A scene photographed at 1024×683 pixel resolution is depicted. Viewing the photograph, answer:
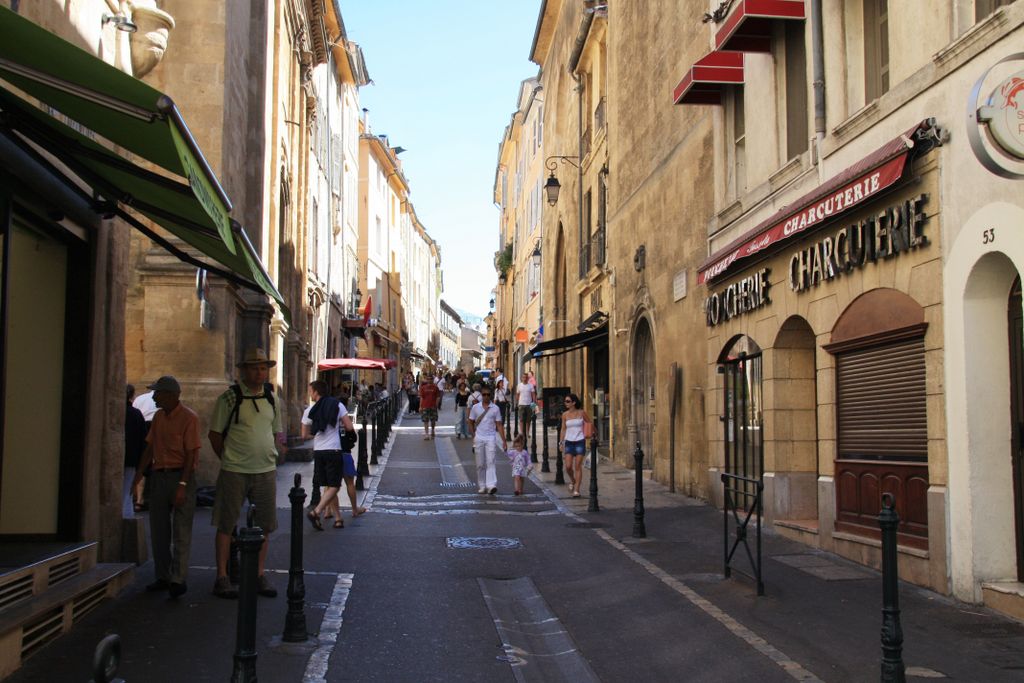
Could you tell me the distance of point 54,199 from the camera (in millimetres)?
7273

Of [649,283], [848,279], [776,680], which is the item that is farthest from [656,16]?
[776,680]

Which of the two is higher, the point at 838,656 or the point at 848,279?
the point at 848,279

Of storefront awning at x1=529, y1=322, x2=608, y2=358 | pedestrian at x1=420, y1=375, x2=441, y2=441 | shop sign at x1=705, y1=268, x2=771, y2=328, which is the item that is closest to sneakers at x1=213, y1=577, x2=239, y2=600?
shop sign at x1=705, y1=268, x2=771, y2=328

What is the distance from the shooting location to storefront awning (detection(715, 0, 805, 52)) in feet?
39.7

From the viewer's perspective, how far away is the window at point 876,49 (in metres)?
10.5

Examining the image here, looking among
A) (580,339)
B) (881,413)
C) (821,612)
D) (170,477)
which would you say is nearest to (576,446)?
(881,413)

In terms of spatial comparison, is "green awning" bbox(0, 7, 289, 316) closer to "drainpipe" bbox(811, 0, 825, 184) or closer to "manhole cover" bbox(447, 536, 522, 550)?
"manhole cover" bbox(447, 536, 522, 550)

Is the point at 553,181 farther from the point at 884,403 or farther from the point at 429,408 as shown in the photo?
the point at 884,403

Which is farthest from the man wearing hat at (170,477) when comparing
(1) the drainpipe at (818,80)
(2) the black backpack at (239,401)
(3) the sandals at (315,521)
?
(1) the drainpipe at (818,80)

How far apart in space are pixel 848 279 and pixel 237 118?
11.9 m

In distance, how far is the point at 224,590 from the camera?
7.95 m

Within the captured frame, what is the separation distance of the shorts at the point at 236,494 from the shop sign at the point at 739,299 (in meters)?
7.42

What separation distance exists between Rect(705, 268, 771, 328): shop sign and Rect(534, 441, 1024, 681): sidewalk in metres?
3.00

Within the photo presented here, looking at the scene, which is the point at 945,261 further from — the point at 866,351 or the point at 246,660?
the point at 246,660
